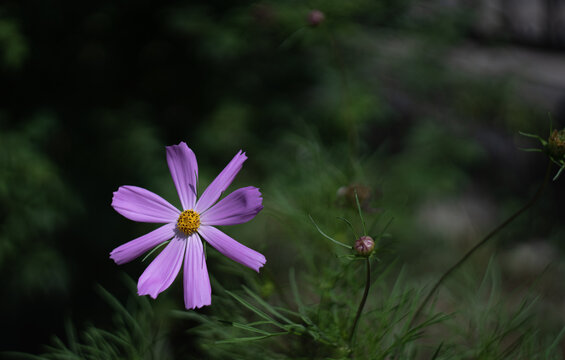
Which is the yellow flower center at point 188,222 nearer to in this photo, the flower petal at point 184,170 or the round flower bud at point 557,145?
the flower petal at point 184,170

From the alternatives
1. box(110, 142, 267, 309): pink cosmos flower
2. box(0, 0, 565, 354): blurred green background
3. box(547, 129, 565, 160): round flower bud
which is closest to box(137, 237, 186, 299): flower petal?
box(110, 142, 267, 309): pink cosmos flower

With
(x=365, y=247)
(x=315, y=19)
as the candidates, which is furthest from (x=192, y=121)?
(x=365, y=247)

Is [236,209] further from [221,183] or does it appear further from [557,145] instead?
[557,145]

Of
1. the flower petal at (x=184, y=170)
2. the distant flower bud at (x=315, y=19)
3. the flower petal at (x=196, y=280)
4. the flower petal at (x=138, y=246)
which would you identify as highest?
the distant flower bud at (x=315, y=19)

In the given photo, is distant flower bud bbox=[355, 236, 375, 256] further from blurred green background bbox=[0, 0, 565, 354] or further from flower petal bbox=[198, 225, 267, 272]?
blurred green background bbox=[0, 0, 565, 354]

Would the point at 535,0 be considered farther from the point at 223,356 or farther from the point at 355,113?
the point at 223,356

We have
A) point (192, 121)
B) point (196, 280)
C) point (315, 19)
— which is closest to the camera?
point (196, 280)

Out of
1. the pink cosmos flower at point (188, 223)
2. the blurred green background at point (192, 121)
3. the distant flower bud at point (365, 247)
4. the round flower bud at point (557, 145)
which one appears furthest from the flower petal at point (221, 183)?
the blurred green background at point (192, 121)
